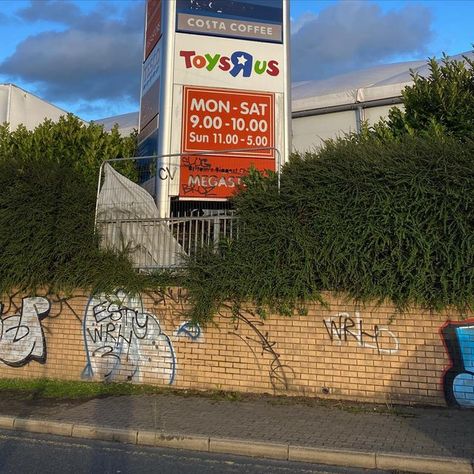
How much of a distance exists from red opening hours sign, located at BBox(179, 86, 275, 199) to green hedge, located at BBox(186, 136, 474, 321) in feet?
6.46

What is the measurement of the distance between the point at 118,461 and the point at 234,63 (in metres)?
8.51

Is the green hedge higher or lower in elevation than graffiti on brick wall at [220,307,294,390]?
higher

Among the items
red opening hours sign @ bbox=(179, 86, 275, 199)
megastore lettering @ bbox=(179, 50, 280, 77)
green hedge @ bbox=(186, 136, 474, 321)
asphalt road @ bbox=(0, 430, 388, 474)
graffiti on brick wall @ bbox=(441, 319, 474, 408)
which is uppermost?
megastore lettering @ bbox=(179, 50, 280, 77)

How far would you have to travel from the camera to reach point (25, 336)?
33.3 feet

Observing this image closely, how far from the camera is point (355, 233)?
312 inches

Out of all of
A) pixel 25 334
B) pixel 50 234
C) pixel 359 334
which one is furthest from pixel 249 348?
pixel 25 334

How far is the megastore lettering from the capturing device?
11258 millimetres

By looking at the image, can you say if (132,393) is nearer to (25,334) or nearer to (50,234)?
(25,334)

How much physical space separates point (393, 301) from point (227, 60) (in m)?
6.47

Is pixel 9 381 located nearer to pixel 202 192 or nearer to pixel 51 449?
pixel 51 449

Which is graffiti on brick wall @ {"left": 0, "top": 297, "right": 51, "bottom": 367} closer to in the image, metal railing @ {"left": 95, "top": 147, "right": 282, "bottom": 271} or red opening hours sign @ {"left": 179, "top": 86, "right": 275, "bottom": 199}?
metal railing @ {"left": 95, "top": 147, "right": 282, "bottom": 271}

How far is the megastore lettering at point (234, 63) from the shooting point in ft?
36.9

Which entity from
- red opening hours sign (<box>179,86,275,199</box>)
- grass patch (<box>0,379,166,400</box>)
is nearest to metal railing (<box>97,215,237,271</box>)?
red opening hours sign (<box>179,86,275,199</box>)

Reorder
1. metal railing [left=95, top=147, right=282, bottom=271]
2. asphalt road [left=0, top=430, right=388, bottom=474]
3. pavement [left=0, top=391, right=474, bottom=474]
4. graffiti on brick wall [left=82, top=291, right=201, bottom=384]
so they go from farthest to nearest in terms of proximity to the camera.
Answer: metal railing [left=95, top=147, right=282, bottom=271], graffiti on brick wall [left=82, top=291, right=201, bottom=384], pavement [left=0, top=391, right=474, bottom=474], asphalt road [left=0, top=430, right=388, bottom=474]
